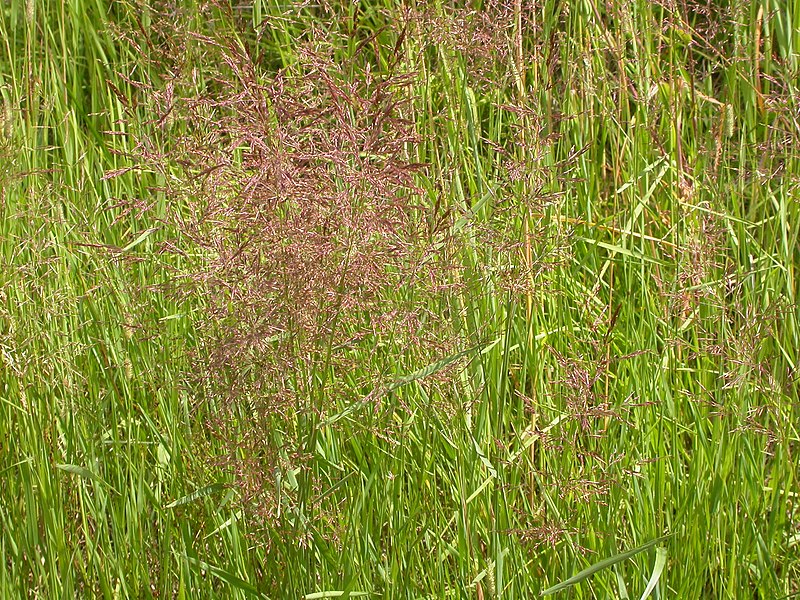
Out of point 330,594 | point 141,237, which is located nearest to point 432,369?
point 330,594

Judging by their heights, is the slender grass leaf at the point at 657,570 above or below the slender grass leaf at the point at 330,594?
below

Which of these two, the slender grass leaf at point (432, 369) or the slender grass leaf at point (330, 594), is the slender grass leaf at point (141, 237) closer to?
the slender grass leaf at point (432, 369)

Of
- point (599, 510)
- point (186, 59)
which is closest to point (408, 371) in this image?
point (599, 510)

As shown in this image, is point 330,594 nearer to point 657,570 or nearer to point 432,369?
point 432,369

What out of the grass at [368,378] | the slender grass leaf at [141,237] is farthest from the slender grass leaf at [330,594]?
the slender grass leaf at [141,237]

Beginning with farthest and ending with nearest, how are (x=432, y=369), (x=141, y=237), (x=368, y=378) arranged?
(x=141, y=237) → (x=368, y=378) → (x=432, y=369)

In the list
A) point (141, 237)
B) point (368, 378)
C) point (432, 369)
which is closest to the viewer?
point (432, 369)

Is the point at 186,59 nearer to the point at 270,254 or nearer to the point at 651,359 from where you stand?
the point at 270,254

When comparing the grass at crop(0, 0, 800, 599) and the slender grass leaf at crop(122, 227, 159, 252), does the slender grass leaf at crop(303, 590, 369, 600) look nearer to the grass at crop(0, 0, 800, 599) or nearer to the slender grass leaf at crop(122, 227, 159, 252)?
the grass at crop(0, 0, 800, 599)

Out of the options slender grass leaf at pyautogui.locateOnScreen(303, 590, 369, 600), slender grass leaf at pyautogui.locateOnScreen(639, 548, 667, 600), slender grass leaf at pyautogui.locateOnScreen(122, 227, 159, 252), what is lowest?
slender grass leaf at pyautogui.locateOnScreen(639, 548, 667, 600)

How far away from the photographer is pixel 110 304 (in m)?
1.95

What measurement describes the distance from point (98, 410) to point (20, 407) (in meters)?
0.20

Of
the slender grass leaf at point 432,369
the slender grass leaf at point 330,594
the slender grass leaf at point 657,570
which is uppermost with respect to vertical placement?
the slender grass leaf at point 432,369

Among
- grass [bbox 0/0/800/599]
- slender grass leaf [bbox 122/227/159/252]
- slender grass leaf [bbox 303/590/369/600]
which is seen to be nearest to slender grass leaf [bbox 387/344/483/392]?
grass [bbox 0/0/800/599]
